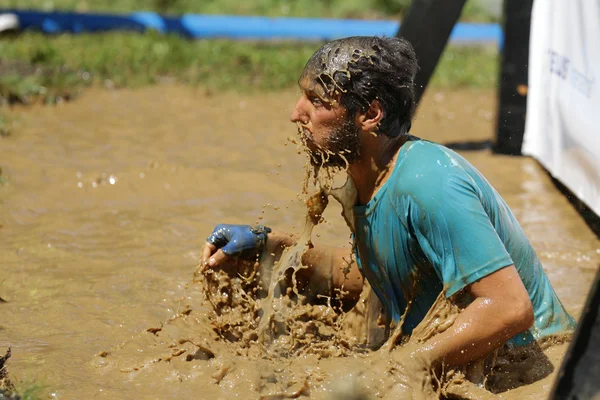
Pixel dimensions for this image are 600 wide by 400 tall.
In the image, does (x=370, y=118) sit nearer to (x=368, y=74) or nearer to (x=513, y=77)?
(x=368, y=74)

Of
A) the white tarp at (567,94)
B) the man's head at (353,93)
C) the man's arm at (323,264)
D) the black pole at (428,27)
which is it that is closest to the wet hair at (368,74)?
the man's head at (353,93)

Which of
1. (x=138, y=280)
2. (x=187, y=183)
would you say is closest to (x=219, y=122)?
(x=187, y=183)

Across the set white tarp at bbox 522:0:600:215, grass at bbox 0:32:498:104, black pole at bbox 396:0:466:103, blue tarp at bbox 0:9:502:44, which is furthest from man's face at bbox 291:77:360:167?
blue tarp at bbox 0:9:502:44

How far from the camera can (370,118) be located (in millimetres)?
2914

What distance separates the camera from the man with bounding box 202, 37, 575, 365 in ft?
8.84

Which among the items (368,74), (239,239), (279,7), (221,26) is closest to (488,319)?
(368,74)

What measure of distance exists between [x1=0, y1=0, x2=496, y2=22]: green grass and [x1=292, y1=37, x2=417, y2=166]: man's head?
25.8 feet

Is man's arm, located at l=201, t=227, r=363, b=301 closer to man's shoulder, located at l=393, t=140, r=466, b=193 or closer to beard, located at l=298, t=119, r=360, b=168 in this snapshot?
beard, located at l=298, t=119, r=360, b=168

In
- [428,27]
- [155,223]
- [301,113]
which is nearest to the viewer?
[301,113]

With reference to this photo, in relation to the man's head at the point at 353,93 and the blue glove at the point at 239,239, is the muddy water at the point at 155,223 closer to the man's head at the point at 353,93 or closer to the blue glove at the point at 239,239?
the blue glove at the point at 239,239

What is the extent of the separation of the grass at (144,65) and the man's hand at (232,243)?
3.89 meters

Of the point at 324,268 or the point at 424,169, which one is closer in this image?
the point at 424,169

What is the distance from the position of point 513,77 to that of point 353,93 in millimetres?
3738

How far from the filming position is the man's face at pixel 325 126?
2.91m
